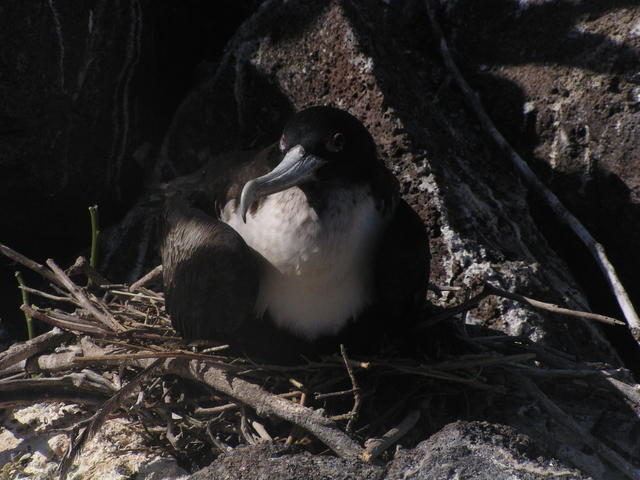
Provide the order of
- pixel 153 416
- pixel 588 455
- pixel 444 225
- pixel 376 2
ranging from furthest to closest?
pixel 376 2 → pixel 444 225 → pixel 153 416 → pixel 588 455

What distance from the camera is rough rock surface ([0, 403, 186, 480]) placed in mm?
1917

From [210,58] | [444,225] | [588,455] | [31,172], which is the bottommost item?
[588,455]

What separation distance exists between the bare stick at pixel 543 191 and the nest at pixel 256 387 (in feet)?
1.13

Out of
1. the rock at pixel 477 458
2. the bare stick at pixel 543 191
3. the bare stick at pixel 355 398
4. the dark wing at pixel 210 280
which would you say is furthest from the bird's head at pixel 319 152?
the bare stick at pixel 543 191

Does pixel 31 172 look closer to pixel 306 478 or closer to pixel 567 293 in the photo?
pixel 306 478

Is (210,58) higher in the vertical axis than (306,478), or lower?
higher

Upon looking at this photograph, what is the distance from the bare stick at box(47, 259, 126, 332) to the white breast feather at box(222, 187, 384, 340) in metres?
0.38

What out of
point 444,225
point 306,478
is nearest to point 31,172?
point 444,225

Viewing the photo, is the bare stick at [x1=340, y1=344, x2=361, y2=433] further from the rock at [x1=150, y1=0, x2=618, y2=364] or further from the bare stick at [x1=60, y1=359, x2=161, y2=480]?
the rock at [x1=150, y1=0, x2=618, y2=364]

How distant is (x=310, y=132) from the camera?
1.84 metres

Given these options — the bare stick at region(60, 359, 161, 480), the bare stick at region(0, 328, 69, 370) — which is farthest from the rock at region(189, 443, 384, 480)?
the bare stick at region(0, 328, 69, 370)

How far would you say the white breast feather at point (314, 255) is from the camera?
1860 millimetres

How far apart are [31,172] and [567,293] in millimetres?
1691

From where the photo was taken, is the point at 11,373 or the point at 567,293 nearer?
the point at 11,373
